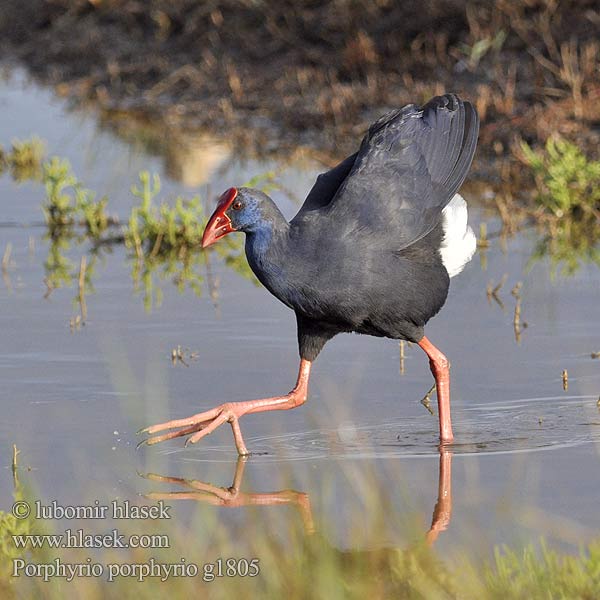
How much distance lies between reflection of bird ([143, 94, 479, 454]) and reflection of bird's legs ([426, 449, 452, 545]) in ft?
0.76

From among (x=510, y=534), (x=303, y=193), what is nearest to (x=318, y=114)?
(x=303, y=193)

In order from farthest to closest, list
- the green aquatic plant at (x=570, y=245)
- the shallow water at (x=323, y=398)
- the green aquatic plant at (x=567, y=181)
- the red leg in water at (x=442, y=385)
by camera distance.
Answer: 1. the green aquatic plant at (x=567, y=181)
2. the green aquatic plant at (x=570, y=245)
3. the red leg in water at (x=442, y=385)
4. the shallow water at (x=323, y=398)

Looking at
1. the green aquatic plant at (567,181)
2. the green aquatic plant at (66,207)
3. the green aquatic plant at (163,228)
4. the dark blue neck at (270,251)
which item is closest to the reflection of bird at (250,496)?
the dark blue neck at (270,251)

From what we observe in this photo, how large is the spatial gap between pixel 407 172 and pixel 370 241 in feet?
1.81

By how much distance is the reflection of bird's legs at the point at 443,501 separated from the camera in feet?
14.0

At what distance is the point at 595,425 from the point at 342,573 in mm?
1663

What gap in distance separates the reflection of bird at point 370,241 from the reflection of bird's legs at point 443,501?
23cm

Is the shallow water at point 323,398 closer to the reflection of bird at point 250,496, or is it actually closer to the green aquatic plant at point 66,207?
the reflection of bird at point 250,496

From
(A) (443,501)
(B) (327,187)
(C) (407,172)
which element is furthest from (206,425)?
(C) (407,172)

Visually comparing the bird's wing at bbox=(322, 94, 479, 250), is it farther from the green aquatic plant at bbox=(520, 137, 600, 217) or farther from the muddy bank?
the muddy bank

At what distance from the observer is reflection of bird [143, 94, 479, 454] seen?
499 centimetres

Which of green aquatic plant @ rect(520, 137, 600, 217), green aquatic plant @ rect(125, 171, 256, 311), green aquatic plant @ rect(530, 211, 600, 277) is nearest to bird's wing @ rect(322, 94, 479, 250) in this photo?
green aquatic plant @ rect(530, 211, 600, 277)

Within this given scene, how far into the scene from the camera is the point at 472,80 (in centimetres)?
1088

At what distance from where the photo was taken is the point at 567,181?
26.8ft
